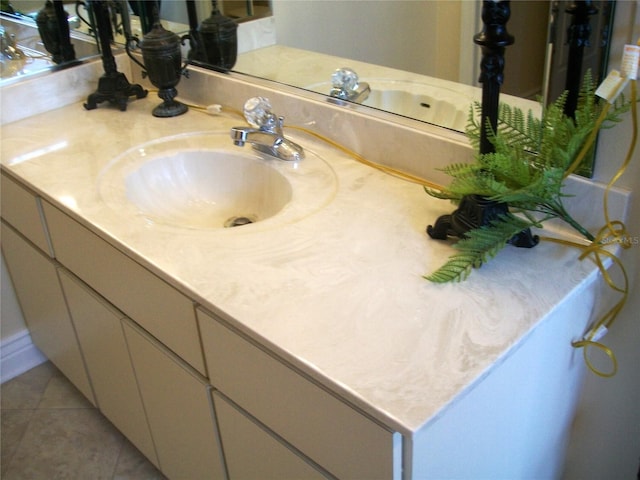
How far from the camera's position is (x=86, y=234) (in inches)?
55.2

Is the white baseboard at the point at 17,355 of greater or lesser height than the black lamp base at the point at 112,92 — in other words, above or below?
below

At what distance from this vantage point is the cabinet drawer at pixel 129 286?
121 cm

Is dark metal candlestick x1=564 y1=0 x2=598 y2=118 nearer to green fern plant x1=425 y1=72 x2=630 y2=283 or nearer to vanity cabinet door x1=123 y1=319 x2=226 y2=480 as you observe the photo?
green fern plant x1=425 y1=72 x2=630 y2=283

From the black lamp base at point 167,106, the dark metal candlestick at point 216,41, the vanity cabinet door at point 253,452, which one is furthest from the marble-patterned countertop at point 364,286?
the dark metal candlestick at point 216,41

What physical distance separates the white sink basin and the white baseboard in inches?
33.2

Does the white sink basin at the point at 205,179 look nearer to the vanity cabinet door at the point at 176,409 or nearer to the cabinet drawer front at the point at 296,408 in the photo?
the vanity cabinet door at the point at 176,409

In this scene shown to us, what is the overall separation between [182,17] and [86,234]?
2.72 ft

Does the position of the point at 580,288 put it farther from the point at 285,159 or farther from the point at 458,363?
the point at 285,159

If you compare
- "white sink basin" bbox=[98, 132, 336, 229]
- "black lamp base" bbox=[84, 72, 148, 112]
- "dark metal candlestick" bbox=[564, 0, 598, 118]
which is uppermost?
"dark metal candlestick" bbox=[564, 0, 598, 118]

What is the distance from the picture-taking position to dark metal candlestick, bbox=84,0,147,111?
→ 74.5 inches

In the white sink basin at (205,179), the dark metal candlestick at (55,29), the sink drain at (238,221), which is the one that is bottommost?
the sink drain at (238,221)

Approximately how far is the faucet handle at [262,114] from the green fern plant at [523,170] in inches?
21.6

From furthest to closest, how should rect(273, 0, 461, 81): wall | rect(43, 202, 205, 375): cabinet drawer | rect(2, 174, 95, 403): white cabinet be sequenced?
rect(2, 174, 95, 403): white cabinet → rect(273, 0, 461, 81): wall → rect(43, 202, 205, 375): cabinet drawer

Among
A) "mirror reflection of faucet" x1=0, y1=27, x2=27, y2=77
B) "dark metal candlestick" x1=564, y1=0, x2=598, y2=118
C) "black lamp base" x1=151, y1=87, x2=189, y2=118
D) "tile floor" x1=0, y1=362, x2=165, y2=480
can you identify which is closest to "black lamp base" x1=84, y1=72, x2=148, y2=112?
"black lamp base" x1=151, y1=87, x2=189, y2=118
